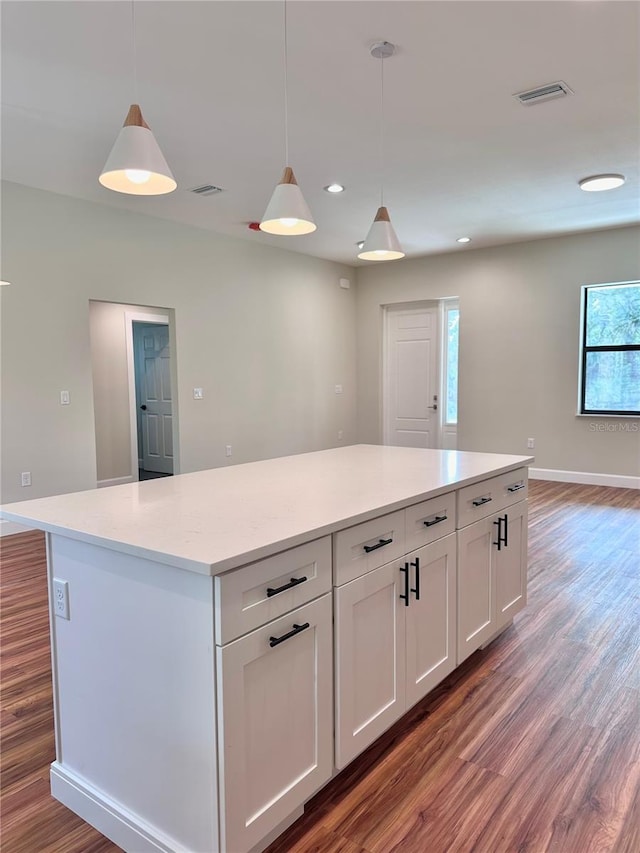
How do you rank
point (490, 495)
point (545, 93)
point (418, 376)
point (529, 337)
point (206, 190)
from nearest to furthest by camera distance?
point (490, 495) → point (545, 93) → point (206, 190) → point (529, 337) → point (418, 376)

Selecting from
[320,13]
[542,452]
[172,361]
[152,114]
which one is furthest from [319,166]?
[542,452]

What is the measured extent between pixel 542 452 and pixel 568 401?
0.68 metres

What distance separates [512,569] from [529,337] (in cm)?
474

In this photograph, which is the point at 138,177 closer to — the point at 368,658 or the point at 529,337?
the point at 368,658

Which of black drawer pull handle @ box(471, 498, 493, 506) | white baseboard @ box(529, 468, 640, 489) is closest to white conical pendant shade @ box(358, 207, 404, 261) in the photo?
black drawer pull handle @ box(471, 498, 493, 506)

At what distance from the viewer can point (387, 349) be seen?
812 centimetres

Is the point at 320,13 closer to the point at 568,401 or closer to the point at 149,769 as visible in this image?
the point at 149,769

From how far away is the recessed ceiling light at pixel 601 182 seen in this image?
14.5ft

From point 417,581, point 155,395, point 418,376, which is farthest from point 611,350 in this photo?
point 155,395

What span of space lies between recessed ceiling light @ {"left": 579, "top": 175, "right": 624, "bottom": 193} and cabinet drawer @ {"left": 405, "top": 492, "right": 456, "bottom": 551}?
3.60 meters

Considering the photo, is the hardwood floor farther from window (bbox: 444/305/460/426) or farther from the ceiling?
window (bbox: 444/305/460/426)

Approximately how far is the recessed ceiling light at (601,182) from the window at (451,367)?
2963 mm

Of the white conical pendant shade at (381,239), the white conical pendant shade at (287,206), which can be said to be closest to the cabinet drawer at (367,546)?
the white conical pendant shade at (287,206)

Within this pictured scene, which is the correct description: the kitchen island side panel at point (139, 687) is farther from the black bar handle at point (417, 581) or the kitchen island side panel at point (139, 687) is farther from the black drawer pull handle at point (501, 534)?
the black drawer pull handle at point (501, 534)
